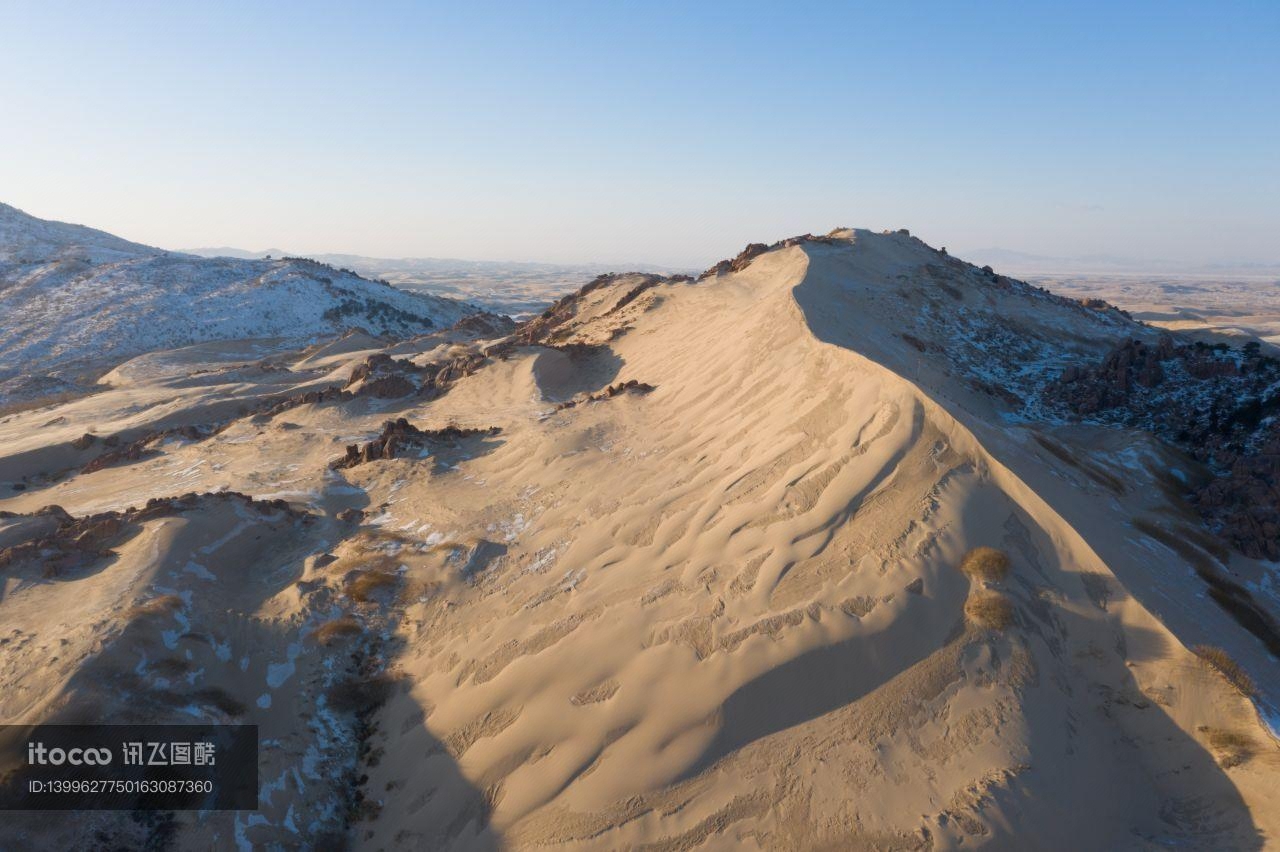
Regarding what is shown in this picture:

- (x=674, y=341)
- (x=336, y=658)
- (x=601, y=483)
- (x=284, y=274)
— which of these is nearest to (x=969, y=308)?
(x=674, y=341)

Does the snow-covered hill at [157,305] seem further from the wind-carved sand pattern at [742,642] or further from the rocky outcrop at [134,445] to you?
the wind-carved sand pattern at [742,642]

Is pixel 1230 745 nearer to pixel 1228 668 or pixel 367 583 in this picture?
pixel 1228 668

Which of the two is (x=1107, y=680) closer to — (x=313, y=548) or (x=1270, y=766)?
(x=1270, y=766)

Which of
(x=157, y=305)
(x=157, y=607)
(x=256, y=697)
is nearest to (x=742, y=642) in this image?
(x=256, y=697)

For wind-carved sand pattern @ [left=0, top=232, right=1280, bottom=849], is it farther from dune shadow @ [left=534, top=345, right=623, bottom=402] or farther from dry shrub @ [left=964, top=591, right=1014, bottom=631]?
dune shadow @ [left=534, top=345, right=623, bottom=402]

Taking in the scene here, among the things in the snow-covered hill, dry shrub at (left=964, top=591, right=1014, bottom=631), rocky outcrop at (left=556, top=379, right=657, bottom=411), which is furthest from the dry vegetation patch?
the snow-covered hill

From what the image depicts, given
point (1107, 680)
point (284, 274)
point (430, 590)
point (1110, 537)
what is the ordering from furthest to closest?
point (284, 274) < point (430, 590) < point (1110, 537) < point (1107, 680)

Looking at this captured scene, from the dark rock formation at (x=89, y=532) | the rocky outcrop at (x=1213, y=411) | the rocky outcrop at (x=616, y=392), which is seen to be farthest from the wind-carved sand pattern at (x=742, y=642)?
the rocky outcrop at (x=616, y=392)
